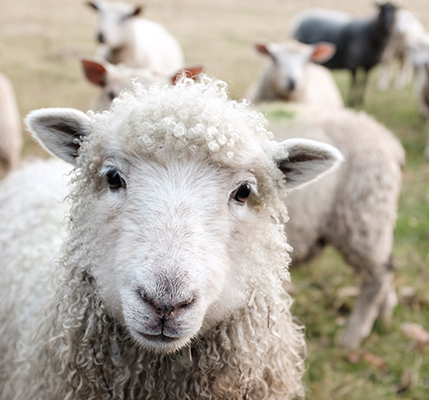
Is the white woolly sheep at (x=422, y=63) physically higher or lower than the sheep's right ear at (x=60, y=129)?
lower

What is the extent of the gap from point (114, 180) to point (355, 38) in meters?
11.2

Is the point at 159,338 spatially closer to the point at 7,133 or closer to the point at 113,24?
the point at 7,133

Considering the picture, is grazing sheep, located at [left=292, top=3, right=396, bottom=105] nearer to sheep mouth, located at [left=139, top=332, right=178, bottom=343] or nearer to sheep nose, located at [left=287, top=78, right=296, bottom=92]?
sheep nose, located at [left=287, top=78, right=296, bottom=92]

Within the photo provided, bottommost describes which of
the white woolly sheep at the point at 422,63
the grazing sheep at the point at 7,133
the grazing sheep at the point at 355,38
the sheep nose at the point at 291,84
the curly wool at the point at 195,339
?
the grazing sheep at the point at 355,38

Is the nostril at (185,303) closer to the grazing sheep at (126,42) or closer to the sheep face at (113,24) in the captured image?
the grazing sheep at (126,42)

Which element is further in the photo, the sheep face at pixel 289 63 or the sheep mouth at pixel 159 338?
the sheep face at pixel 289 63

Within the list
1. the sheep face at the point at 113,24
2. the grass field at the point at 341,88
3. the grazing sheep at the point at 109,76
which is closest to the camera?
the grass field at the point at 341,88

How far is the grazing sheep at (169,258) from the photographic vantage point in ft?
4.95

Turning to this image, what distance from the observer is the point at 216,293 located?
1.59 metres

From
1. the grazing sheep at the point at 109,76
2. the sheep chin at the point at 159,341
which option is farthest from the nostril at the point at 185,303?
the grazing sheep at the point at 109,76

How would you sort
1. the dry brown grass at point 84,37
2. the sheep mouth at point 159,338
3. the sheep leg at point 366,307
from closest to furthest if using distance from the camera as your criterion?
the sheep mouth at point 159,338 → the sheep leg at point 366,307 → the dry brown grass at point 84,37

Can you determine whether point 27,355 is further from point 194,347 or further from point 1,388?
point 194,347

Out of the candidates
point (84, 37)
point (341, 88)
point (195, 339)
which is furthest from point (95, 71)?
point (84, 37)

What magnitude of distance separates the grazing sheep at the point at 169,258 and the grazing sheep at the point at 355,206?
1505 mm
